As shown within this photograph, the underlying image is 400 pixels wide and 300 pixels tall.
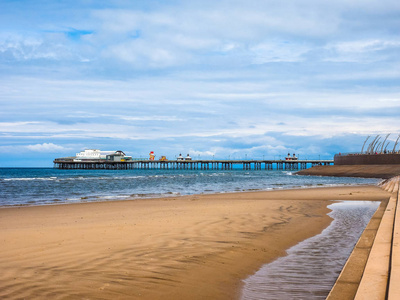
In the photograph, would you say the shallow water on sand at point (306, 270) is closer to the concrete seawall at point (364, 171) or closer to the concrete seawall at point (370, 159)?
the concrete seawall at point (364, 171)

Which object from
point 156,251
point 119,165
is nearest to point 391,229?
point 156,251

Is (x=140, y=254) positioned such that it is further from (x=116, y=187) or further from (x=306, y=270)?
(x=116, y=187)

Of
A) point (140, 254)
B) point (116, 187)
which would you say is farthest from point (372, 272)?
point (116, 187)

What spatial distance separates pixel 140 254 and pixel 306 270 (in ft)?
9.57

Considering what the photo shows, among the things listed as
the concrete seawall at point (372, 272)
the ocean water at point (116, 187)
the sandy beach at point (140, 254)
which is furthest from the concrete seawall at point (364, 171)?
the concrete seawall at point (372, 272)

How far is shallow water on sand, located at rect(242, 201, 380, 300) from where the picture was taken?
559 cm

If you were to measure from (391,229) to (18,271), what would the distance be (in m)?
7.49

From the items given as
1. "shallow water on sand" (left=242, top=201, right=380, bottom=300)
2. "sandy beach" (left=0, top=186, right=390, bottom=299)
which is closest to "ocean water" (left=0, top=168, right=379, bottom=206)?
"sandy beach" (left=0, top=186, right=390, bottom=299)

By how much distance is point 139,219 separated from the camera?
503 inches

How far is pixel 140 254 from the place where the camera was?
24.6ft

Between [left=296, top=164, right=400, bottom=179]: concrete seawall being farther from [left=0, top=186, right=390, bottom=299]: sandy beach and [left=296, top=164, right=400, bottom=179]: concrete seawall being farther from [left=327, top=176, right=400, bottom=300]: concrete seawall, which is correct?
[left=327, top=176, right=400, bottom=300]: concrete seawall

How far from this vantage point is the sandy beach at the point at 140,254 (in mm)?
5552

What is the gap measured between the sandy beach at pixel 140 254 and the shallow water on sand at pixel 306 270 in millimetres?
257

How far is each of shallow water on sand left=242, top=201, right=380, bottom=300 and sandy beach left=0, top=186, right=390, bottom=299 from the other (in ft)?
0.84
